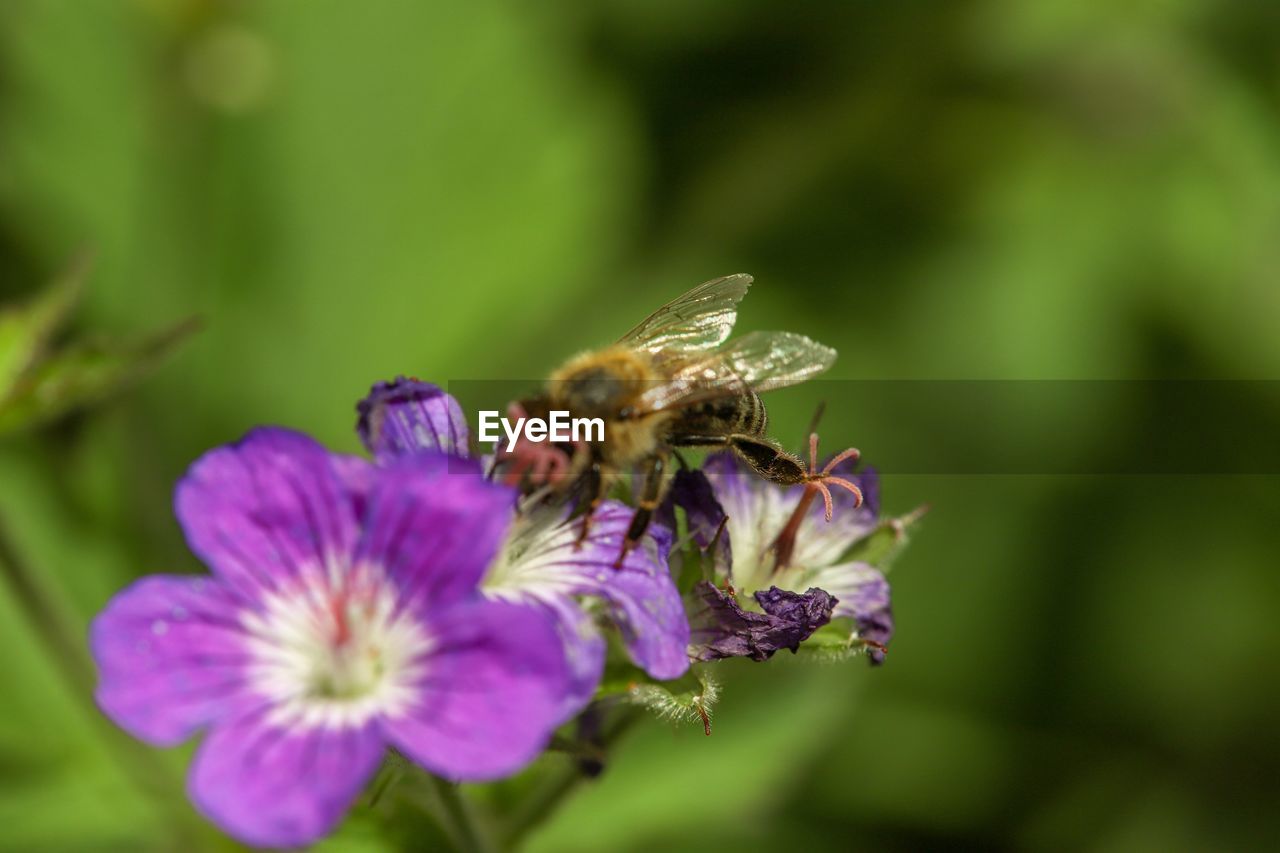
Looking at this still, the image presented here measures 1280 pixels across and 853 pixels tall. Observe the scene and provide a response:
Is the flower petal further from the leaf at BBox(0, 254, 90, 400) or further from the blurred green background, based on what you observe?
the blurred green background

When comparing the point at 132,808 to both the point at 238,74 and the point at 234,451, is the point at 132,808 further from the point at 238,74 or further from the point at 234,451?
the point at 238,74

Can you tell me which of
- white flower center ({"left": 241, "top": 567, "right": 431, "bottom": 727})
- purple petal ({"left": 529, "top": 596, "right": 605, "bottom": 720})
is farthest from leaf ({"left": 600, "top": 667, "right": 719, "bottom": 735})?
white flower center ({"left": 241, "top": 567, "right": 431, "bottom": 727})

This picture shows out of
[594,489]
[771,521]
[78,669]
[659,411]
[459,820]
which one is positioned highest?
[659,411]

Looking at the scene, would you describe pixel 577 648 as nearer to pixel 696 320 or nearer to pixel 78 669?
pixel 696 320

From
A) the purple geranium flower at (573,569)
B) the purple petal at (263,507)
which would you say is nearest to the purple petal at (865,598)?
the purple geranium flower at (573,569)

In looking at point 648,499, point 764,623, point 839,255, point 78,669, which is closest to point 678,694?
point 764,623

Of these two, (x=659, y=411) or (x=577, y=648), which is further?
(x=659, y=411)

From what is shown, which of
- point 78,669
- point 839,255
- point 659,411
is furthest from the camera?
point 839,255
